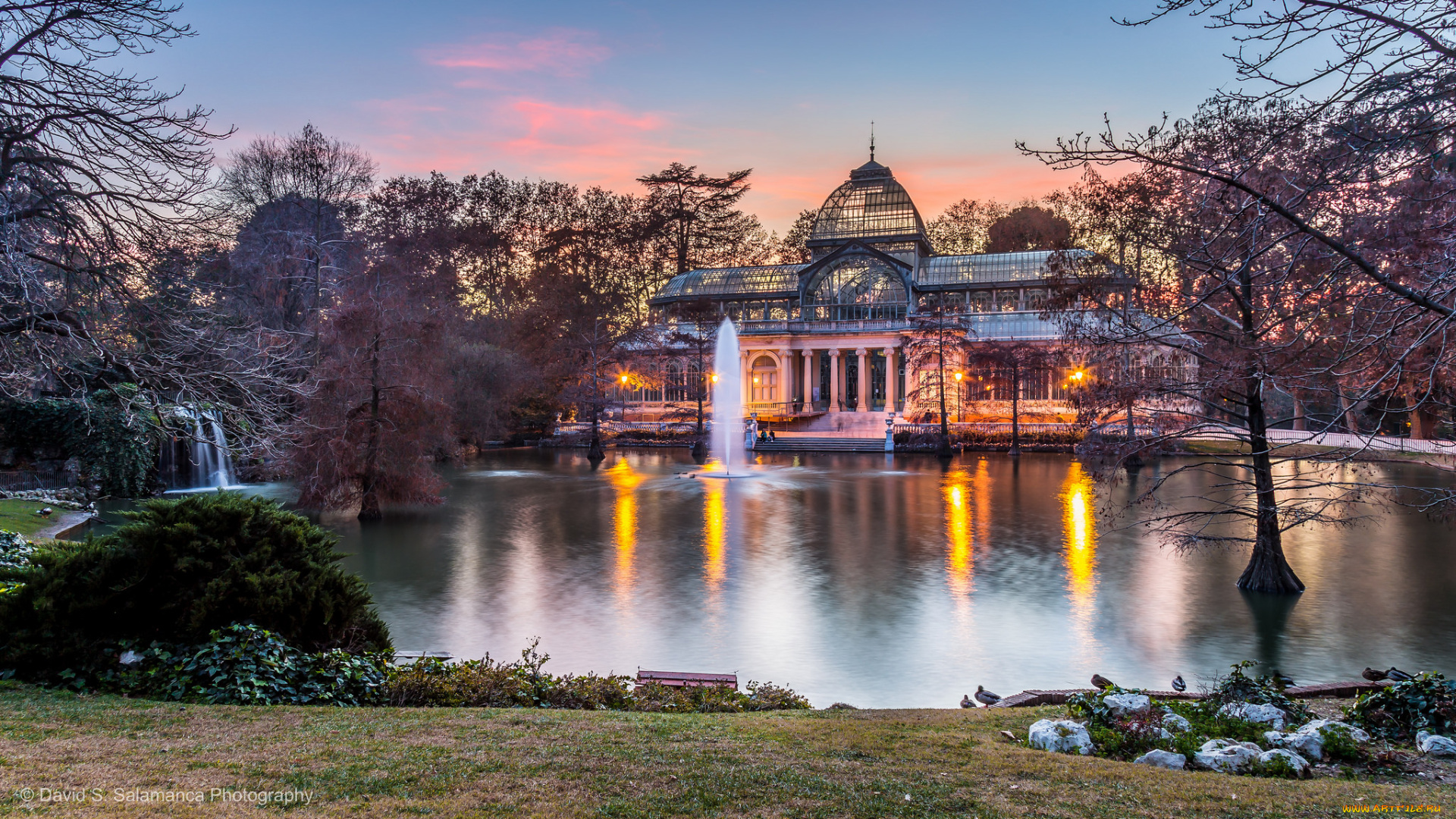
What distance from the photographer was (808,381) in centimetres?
5309

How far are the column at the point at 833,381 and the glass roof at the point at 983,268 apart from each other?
6.67 metres

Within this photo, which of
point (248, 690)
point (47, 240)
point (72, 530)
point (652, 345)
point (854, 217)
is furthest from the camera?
point (854, 217)

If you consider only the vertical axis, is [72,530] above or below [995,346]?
below

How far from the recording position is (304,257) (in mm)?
35281

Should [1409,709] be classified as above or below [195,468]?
below

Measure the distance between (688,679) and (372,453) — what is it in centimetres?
1528

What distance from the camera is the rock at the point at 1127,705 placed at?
692 centimetres

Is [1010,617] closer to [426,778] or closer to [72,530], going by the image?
[426,778]

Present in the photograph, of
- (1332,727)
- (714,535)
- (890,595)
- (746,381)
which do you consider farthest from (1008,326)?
(1332,727)

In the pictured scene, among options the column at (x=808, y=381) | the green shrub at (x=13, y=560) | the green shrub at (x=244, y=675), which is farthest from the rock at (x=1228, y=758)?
the column at (x=808, y=381)

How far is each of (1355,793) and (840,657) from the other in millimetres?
6486

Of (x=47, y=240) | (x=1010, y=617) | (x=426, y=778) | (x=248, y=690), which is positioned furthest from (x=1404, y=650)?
(x=47, y=240)

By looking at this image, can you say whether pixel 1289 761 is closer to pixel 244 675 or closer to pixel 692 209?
pixel 244 675

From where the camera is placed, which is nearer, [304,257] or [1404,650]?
[1404,650]
